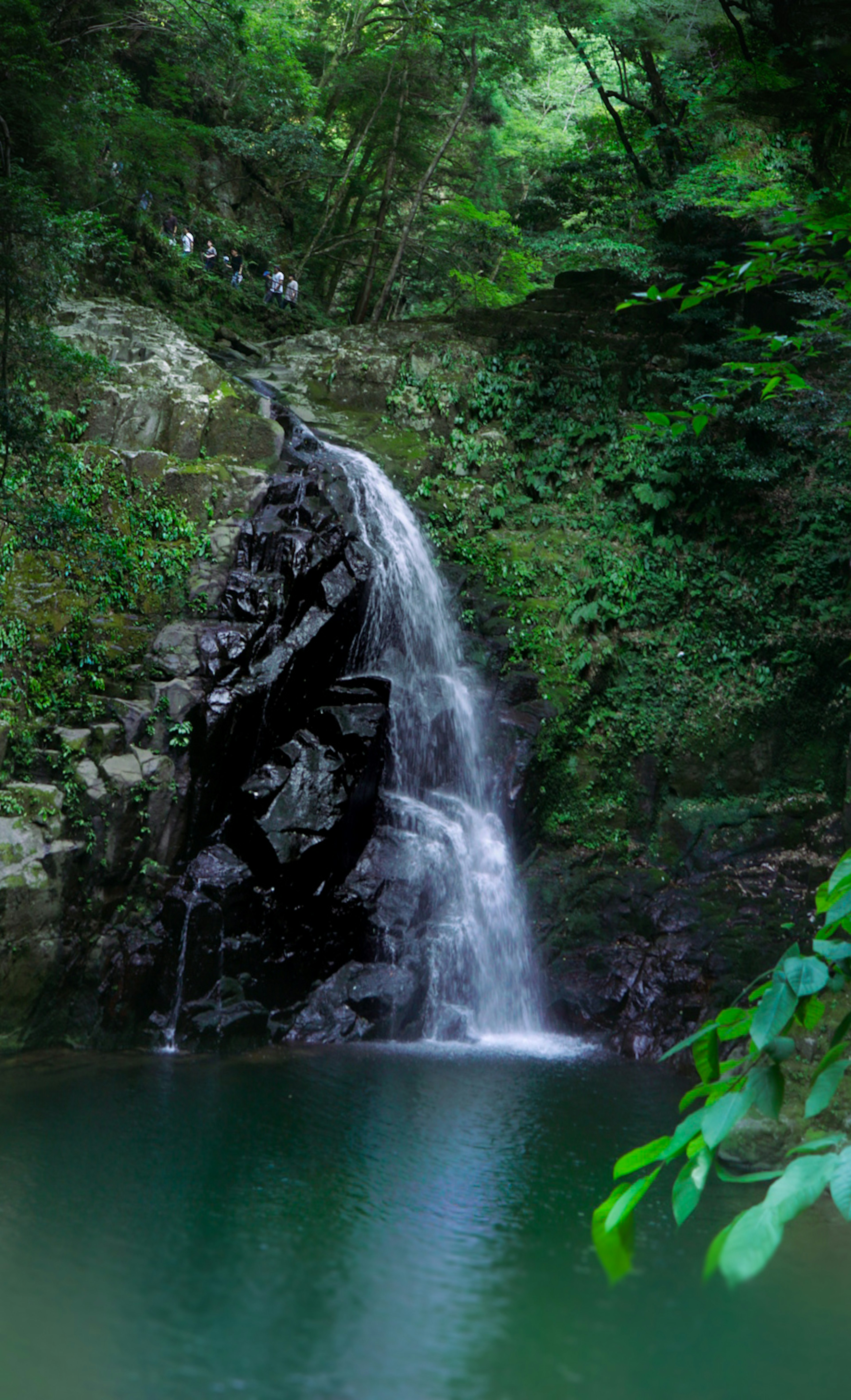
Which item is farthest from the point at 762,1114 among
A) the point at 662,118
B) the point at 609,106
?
the point at 609,106

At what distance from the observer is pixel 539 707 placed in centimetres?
1163

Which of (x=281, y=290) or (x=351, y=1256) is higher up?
(x=281, y=290)

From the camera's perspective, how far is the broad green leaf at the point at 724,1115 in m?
1.12

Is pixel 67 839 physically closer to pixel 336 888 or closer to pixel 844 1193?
pixel 336 888

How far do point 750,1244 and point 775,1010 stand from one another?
1.23 feet

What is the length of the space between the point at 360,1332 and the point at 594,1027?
692 cm

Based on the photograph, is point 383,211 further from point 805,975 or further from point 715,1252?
point 715,1252

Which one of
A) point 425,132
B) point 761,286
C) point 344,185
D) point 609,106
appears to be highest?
point 425,132

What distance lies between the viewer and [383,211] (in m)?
19.8

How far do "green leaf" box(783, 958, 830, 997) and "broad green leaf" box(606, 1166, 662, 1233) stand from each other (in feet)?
1.03

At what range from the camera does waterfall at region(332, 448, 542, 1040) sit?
952cm

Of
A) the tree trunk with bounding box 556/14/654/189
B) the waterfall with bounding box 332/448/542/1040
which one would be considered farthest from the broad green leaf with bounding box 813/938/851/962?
the tree trunk with bounding box 556/14/654/189

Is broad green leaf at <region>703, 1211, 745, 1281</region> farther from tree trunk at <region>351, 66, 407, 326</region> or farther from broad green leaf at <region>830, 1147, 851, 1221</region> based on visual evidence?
tree trunk at <region>351, 66, 407, 326</region>

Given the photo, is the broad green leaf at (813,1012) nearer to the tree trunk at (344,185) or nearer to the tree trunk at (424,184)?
the tree trunk at (424,184)
